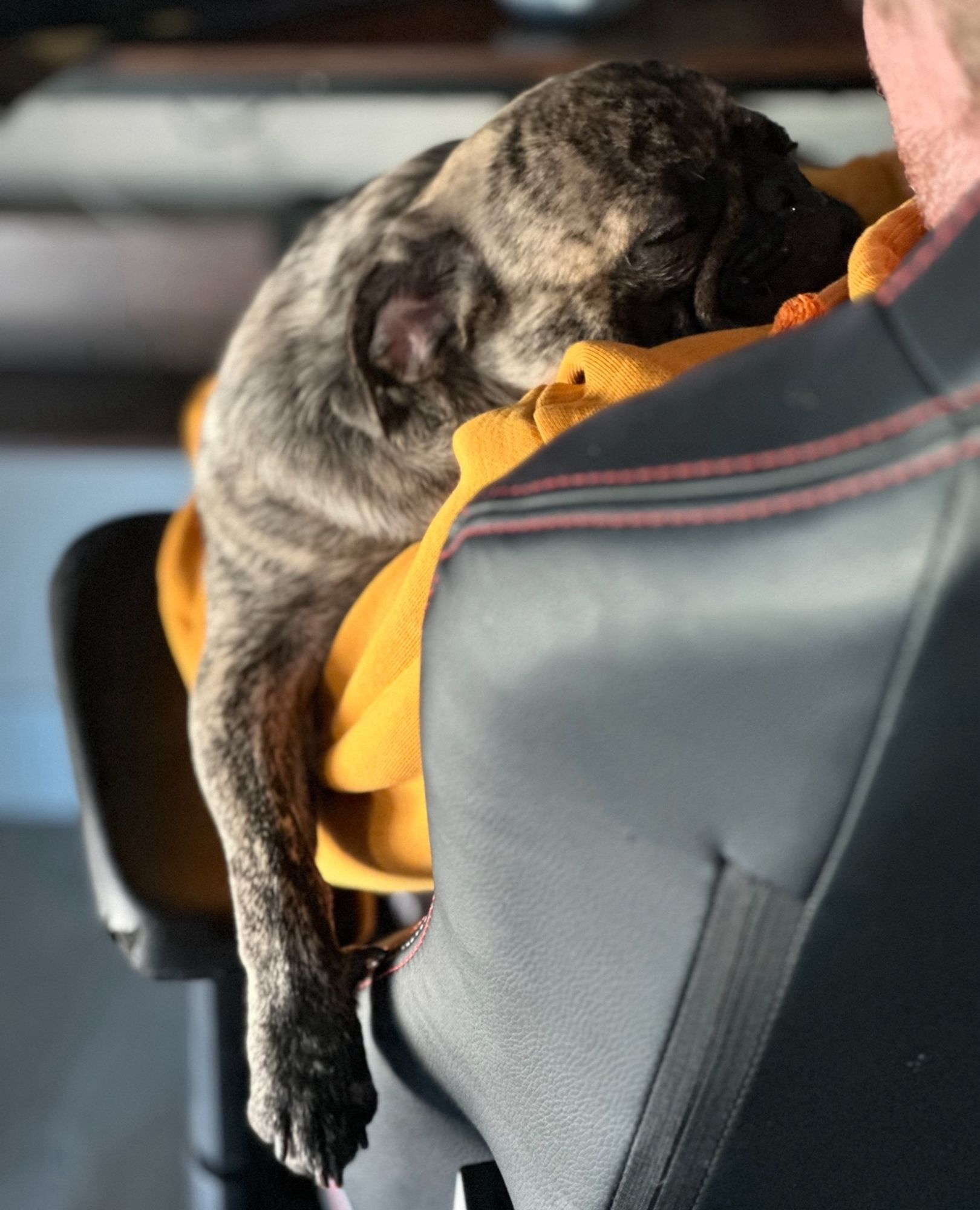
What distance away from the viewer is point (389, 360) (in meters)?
1.08

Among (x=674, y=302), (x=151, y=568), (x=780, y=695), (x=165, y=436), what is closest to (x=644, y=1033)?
(x=780, y=695)

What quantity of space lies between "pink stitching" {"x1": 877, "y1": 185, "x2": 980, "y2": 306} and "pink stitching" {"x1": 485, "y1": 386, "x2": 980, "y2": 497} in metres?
0.05

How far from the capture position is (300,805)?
3.46 ft

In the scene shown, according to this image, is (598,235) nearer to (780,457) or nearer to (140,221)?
(780,457)

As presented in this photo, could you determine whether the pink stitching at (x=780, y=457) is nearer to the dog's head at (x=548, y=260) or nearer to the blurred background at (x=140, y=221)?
the dog's head at (x=548, y=260)

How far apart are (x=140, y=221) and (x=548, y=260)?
62.8 inches

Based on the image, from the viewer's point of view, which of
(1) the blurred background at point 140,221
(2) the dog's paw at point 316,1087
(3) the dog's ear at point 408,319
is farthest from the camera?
(1) the blurred background at point 140,221

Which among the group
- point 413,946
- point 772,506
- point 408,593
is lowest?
point 413,946

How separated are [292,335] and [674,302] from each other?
42 centimetres

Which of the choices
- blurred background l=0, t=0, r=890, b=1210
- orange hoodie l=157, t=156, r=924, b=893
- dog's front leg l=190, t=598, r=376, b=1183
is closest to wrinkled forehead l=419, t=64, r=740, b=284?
orange hoodie l=157, t=156, r=924, b=893

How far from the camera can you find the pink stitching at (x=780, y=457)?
1.17ft

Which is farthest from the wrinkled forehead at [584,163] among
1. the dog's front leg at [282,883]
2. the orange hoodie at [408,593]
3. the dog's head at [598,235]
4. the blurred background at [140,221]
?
the blurred background at [140,221]

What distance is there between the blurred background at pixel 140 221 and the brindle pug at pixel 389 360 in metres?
0.92

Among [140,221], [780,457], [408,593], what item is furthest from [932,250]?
[140,221]
